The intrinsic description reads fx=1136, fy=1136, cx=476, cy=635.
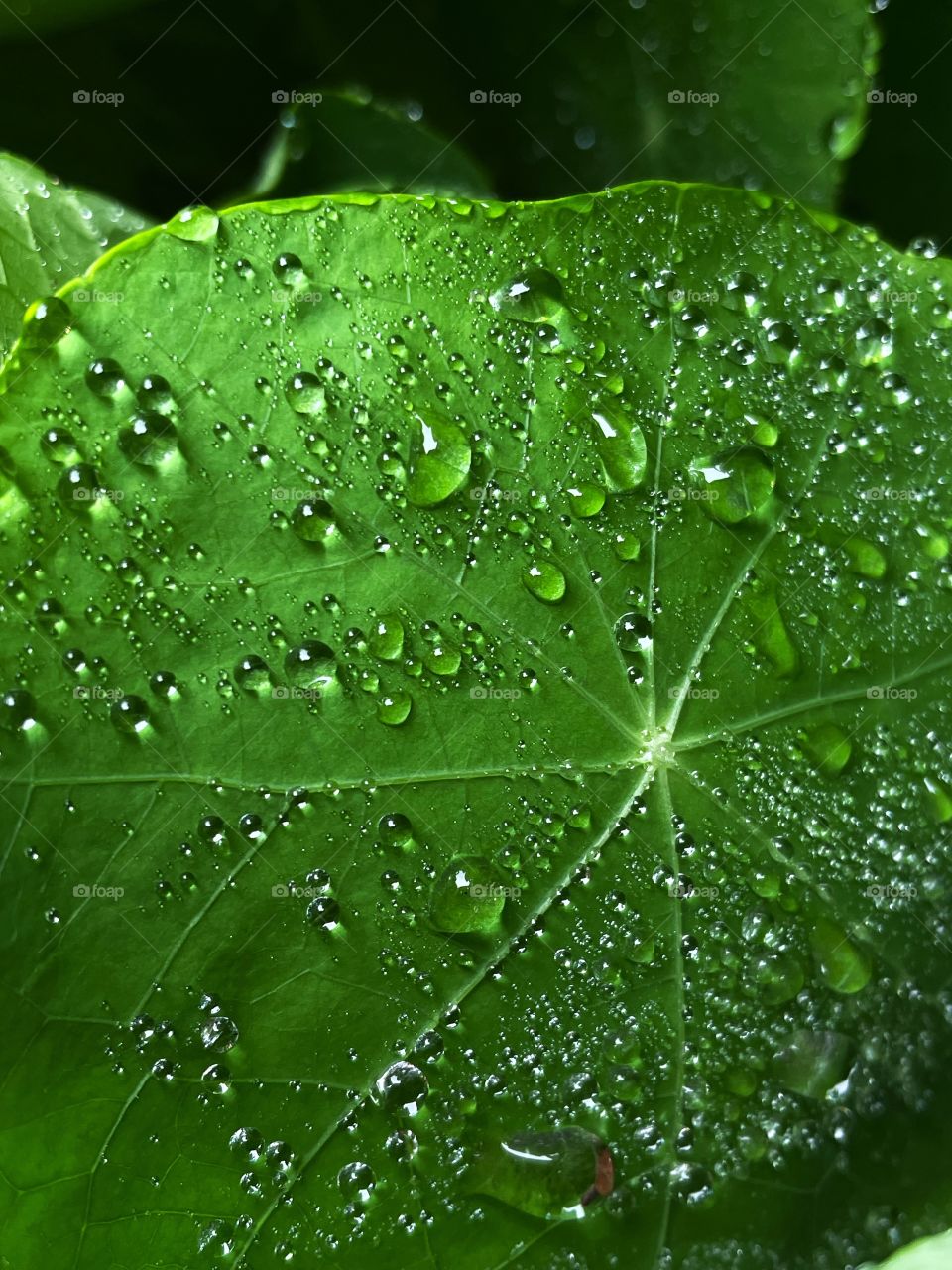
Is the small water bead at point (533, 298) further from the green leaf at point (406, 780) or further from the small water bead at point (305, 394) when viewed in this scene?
the small water bead at point (305, 394)

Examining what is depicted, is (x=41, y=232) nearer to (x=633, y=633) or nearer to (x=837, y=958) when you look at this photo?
(x=633, y=633)

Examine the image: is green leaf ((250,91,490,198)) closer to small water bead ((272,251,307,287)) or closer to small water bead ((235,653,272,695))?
small water bead ((272,251,307,287))

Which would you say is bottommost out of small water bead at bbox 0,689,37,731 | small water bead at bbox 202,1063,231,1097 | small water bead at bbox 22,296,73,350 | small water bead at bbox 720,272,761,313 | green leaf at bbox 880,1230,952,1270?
green leaf at bbox 880,1230,952,1270

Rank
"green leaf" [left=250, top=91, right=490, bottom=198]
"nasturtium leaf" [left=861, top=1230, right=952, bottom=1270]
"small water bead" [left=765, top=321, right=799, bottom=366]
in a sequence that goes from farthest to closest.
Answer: "green leaf" [left=250, top=91, right=490, bottom=198] → "small water bead" [left=765, top=321, right=799, bottom=366] → "nasturtium leaf" [left=861, top=1230, right=952, bottom=1270]

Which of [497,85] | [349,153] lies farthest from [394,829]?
[497,85]

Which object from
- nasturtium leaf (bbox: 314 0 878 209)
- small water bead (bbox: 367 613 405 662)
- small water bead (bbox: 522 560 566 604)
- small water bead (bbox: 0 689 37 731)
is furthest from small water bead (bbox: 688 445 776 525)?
small water bead (bbox: 0 689 37 731)

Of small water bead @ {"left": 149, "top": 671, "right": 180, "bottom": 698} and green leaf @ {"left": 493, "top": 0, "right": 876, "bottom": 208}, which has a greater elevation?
green leaf @ {"left": 493, "top": 0, "right": 876, "bottom": 208}

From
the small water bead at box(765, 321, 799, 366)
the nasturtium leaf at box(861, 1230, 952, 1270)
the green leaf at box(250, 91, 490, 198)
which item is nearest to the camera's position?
the nasturtium leaf at box(861, 1230, 952, 1270)

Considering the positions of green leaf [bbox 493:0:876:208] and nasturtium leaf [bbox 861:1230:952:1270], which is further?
green leaf [bbox 493:0:876:208]
